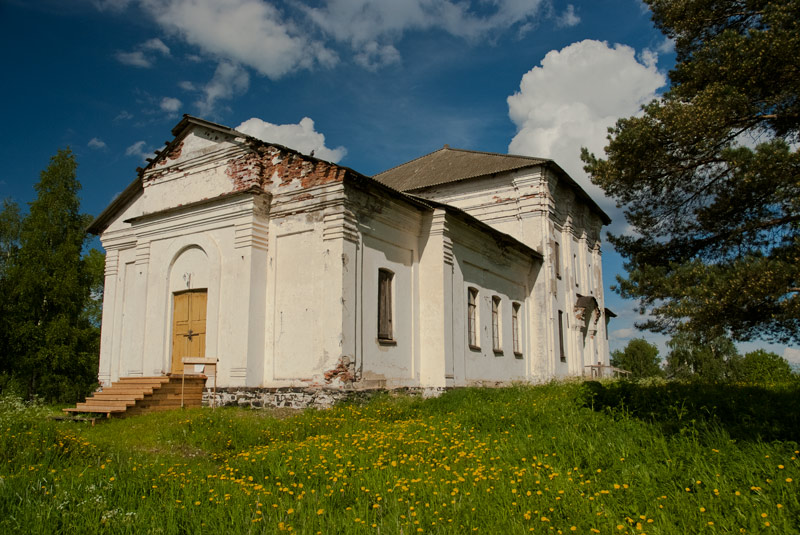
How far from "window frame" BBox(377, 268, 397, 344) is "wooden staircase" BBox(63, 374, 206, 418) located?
13.5 feet

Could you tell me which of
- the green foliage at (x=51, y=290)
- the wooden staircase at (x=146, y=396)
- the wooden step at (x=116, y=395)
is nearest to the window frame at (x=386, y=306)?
the wooden staircase at (x=146, y=396)

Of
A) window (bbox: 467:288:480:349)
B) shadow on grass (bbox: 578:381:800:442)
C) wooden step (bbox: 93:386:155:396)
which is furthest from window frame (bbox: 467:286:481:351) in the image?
wooden step (bbox: 93:386:155:396)

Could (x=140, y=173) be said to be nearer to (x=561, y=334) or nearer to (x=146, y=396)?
(x=146, y=396)

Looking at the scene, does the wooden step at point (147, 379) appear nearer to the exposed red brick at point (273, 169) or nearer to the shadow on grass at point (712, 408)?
the exposed red brick at point (273, 169)

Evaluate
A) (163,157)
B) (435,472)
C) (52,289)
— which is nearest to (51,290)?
(52,289)

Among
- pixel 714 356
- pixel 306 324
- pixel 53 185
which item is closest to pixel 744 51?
pixel 306 324

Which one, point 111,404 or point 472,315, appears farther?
point 472,315

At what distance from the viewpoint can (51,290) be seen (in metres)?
26.2

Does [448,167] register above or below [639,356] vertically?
above

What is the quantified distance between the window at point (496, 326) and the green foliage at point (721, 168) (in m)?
7.16

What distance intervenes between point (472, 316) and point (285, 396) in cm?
611

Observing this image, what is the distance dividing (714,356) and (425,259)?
28293 millimetres

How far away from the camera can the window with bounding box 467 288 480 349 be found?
52.9 feet

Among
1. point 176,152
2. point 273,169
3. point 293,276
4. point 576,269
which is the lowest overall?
point 293,276
